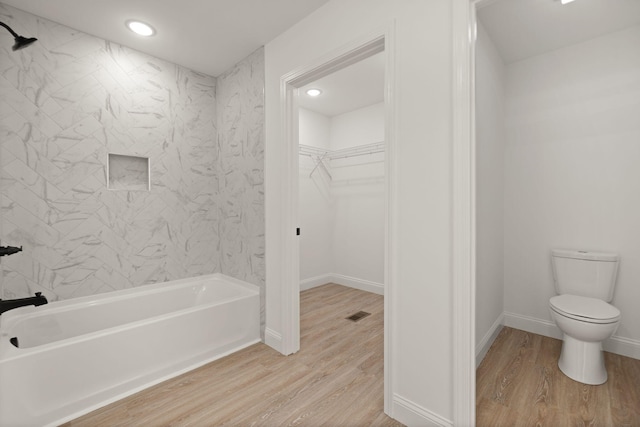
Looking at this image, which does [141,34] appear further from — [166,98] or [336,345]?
[336,345]

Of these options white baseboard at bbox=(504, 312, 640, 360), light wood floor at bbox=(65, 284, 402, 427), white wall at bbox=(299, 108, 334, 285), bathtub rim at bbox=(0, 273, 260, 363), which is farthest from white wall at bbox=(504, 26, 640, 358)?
bathtub rim at bbox=(0, 273, 260, 363)

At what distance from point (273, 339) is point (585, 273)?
249 cm

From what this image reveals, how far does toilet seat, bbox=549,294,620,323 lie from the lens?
1793 mm

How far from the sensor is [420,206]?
1.47 m

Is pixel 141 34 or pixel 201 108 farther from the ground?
pixel 141 34

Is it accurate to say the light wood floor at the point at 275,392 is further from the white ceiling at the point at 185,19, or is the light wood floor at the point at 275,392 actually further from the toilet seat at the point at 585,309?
the white ceiling at the point at 185,19

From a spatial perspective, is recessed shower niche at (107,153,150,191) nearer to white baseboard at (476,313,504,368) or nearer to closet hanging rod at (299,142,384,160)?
closet hanging rod at (299,142,384,160)

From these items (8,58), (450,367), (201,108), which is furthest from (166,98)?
(450,367)

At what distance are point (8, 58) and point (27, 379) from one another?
2.02 meters

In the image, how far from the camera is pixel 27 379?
4.85ft

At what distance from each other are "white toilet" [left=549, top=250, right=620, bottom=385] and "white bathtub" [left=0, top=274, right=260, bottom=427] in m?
2.27

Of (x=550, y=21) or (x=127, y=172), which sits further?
(x=127, y=172)

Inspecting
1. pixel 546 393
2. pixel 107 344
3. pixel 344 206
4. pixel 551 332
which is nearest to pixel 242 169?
pixel 107 344

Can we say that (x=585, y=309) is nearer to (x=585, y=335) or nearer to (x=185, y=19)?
(x=585, y=335)
